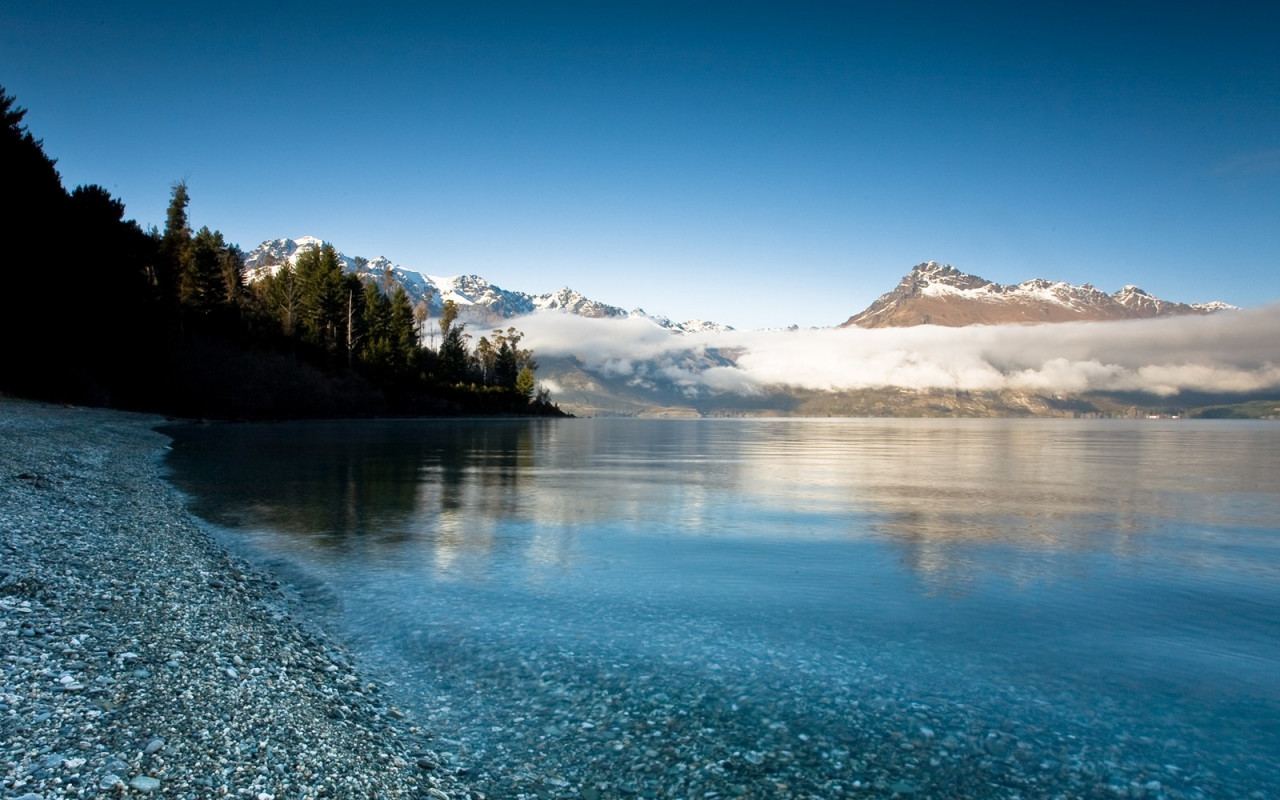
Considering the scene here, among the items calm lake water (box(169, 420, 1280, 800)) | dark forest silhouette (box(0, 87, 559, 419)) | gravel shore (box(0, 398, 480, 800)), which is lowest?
calm lake water (box(169, 420, 1280, 800))

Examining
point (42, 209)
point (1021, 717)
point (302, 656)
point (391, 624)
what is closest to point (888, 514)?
point (1021, 717)

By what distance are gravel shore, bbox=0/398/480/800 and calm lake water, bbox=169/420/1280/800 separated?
82cm

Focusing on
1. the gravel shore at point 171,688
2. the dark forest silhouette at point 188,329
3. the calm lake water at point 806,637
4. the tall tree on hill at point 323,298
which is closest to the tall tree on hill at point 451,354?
the dark forest silhouette at point 188,329

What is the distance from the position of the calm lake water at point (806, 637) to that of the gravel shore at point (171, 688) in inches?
32.3

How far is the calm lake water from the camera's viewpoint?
8.13m

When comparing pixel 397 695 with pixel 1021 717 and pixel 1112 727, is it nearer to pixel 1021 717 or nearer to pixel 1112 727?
pixel 1021 717

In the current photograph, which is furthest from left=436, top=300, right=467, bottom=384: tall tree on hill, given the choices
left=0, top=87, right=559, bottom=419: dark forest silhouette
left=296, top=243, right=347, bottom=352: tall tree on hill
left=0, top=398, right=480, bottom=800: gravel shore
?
left=0, top=398, right=480, bottom=800: gravel shore

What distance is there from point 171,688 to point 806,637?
9229 millimetres

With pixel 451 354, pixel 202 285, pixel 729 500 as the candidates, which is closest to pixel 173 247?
pixel 202 285

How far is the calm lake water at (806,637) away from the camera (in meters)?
8.13

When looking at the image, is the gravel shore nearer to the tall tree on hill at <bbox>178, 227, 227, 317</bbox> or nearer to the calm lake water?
the calm lake water

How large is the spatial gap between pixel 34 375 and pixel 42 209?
12.4 meters

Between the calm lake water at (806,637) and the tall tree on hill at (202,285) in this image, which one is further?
the tall tree on hill at (202,285)

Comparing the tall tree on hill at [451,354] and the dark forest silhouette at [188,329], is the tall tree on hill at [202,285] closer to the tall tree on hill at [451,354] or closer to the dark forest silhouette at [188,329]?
the dark forest silhouette at [188,329]
